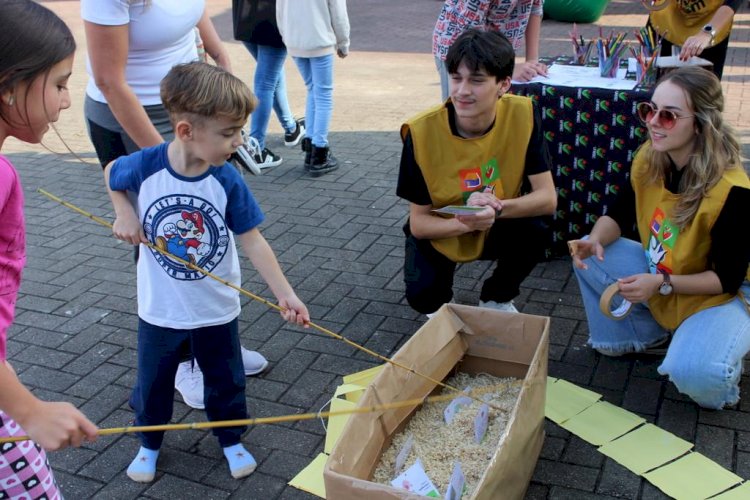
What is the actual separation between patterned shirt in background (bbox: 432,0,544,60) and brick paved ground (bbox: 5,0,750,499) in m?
1.20

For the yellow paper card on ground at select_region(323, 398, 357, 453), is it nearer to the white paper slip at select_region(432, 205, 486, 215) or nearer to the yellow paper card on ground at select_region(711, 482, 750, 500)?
the white paper slip at select_region(432, 205, 486, 215)

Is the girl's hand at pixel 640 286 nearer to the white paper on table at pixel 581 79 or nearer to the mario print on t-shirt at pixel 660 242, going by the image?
the mario print on t-shirt at pixel 660 242

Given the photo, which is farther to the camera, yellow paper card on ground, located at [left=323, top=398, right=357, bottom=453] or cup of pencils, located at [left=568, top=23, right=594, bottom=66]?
cup of pencils, located at [left=568, top=23, right=594, bottom=66]

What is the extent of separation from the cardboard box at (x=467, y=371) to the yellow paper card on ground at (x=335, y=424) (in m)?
0.28

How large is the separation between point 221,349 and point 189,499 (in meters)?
0.52

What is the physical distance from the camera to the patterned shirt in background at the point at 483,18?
423 centimetres

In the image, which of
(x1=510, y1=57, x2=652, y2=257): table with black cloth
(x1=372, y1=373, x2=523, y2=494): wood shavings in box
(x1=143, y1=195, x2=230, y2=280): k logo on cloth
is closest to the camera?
(x1=143, y1=195, x2=230, y2=280): k logo on cloth

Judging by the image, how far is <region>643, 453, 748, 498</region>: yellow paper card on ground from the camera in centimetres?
258

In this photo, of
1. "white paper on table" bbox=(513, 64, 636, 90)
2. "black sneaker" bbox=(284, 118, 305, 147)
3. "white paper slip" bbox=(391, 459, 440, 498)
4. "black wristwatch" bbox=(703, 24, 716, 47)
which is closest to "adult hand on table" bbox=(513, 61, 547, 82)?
"white paper on table" bbox=(513, 64, 636, 90)

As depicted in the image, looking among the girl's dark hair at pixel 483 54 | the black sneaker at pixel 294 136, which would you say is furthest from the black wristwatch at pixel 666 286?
the black sneaker at pixel 294 136

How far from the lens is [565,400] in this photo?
3066mm

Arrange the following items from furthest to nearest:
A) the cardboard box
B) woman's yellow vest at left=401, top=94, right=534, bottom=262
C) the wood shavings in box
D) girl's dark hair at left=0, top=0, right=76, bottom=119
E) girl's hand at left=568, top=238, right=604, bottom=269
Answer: woman's yellow vest at left=401, top=94, right=534, bottom=262, girl's hand at left=568, top=238, right=604, bottom=269, the wood shavings in box, the cardboard box, girl's dark hair at left=0, top=0, right=76, bottom=119

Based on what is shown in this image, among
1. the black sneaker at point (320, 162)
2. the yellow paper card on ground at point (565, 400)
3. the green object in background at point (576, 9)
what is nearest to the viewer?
the yellow paper card on ground at point (565, 400)

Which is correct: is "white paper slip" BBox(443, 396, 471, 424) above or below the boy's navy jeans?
below
